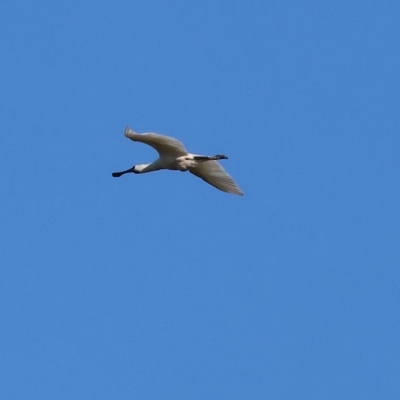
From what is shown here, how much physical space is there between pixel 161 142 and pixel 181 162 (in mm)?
1298

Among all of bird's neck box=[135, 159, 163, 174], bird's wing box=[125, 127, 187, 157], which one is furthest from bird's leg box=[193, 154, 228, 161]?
bird's neck box=[135, 159, 163, 174]

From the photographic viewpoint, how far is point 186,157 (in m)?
33.9

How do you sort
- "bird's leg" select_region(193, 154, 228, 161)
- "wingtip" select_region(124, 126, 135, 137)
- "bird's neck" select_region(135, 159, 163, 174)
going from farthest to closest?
1. "bird's neck" select_region(135, 159, 163, 174)
2. "bird's leg" select_region(193, 154, 228, 161)
3. "wingtip" select_region(124, 126, 135, 137)

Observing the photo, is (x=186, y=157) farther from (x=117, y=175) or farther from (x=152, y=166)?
(x=117, y=175)

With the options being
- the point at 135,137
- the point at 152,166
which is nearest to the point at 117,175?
the point at 152,166

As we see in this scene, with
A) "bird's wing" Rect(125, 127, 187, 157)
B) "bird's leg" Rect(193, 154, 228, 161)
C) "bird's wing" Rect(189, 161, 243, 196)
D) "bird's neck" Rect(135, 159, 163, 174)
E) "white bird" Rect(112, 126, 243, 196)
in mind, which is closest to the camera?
"bird's wing" Rect(125, 127, 187, 157)

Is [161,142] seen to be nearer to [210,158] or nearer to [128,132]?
[128,132]

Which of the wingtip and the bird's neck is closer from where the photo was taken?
the wingtip

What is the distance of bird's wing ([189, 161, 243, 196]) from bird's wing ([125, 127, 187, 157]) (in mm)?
1454

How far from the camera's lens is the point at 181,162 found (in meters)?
34.0

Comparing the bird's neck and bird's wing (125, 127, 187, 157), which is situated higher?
the bird's neck

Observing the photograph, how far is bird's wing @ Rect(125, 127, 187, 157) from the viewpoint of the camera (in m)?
32.1

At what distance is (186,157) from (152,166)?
1.61 m

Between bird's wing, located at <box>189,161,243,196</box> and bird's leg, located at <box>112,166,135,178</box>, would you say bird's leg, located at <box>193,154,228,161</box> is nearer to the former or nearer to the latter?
bird's wing, located at <box>189,161,243,196</box>
